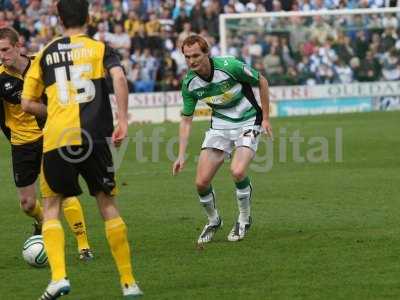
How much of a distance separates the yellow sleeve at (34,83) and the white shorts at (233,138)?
3.35 meters

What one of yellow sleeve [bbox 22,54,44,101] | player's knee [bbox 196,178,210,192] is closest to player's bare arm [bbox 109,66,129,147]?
yellow sleeve [bbox 22,54,44,101]

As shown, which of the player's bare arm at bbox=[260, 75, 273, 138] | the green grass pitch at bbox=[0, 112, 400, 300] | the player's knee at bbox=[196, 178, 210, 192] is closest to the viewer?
the green grass pitch at bbox=[0, 112, 400, 300]

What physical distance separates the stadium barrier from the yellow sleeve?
20997 mm

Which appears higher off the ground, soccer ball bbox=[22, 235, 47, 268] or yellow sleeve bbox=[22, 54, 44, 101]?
yellow sleeve bbox=[22, 54, 44, 101]

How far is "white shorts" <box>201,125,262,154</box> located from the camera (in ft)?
35.7

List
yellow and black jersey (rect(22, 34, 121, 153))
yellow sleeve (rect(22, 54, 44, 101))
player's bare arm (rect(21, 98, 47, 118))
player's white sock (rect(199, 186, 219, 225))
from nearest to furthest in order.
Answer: yellow and black jersey (rect(22, 34, 121, 153)), yellow sleeve (rect(22, 54, 44, 101)), player's bare arm (rect(21, 98, 47, 118)), player's white sock (rect(199, 186, 219, 225))

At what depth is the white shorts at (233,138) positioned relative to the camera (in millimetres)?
10883

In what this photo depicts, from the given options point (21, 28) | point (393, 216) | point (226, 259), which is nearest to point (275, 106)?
point (21, 28)

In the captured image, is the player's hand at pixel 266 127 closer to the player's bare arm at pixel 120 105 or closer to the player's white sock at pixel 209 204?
the player's white sock at pixel 209 204

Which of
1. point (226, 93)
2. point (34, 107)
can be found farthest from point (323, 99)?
point (34, 107)

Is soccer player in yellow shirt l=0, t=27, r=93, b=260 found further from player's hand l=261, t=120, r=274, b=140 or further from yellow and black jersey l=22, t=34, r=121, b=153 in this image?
yellow and black jersey l=22, t=34, r=121, b=153

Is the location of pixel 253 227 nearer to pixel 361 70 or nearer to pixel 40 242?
pixel 40 242

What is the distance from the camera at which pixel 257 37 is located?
30.9m

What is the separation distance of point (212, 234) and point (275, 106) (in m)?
19.4
